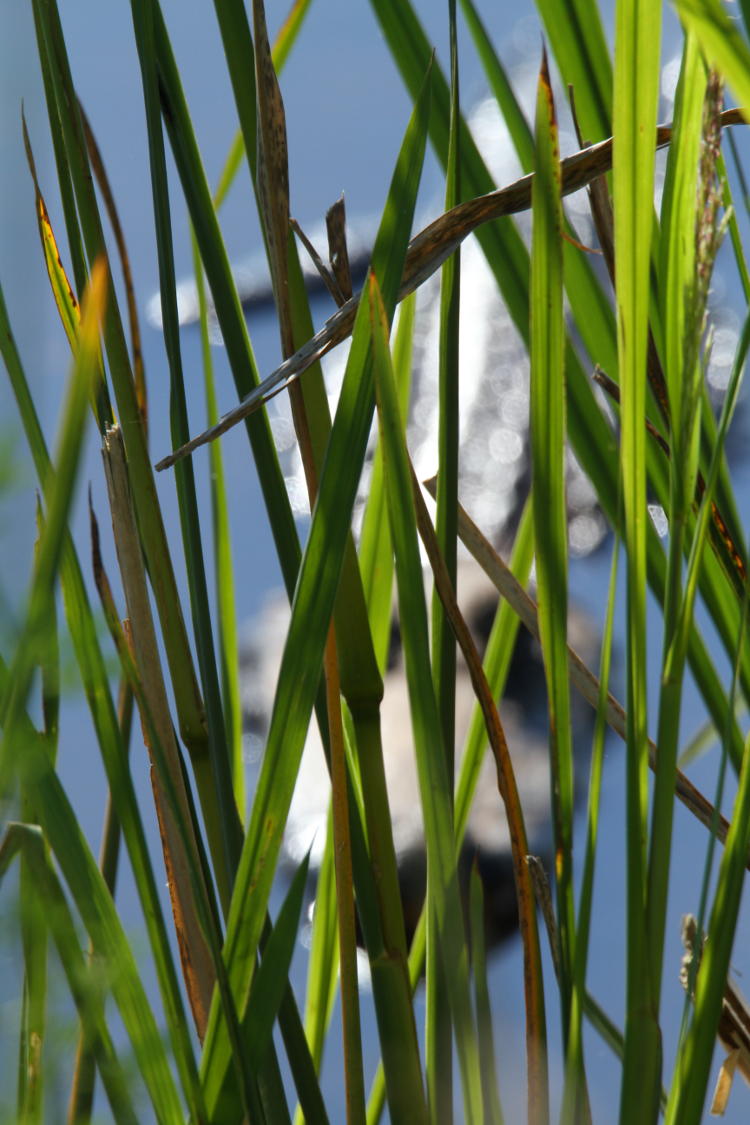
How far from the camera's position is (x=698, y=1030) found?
0.15 meters

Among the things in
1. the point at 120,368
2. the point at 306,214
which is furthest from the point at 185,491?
the point at 306,214

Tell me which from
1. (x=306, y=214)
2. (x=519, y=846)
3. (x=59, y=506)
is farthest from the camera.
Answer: (x=306, y=214)

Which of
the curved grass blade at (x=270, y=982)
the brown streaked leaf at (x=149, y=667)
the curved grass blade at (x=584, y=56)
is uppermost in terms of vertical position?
the curved grass blade at (x=584, y=56)

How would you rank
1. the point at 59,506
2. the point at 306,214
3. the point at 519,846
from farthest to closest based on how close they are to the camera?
the point at 306,214 < the point at 519,846 < the point at 59,506

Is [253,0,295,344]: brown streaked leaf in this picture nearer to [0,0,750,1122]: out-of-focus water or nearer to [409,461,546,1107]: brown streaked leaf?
[409,461,546,1107]: brown streaked leaf

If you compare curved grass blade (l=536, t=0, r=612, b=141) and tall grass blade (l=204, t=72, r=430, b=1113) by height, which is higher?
curved grass blade (l=536, t=0, r=612, b=141)

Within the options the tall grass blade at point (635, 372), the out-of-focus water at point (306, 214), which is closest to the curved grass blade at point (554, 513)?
the tall grass blade at point (635, 372)

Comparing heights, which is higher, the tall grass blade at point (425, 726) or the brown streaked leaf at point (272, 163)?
the brown streaked leaf at point (272, 163)

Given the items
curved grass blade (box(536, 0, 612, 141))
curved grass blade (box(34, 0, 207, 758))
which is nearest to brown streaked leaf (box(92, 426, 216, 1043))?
curved grass blade (box(34, 0, 207, 758))

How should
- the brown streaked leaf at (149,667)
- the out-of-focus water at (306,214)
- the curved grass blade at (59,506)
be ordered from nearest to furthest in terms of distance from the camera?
the curved grass blade at (59,506) < the brown streaked leaf at (149,667) < the out-of-focus water at (306,214)

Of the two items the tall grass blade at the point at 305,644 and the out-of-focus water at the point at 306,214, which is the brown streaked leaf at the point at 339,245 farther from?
the out-of-focus water at the point at 306,214

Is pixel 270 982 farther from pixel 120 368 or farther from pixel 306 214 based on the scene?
pixel 306 214

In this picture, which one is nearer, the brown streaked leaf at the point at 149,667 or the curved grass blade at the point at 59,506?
the curved grass blade at the point at 59,506

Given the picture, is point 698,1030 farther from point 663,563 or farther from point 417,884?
point 417,884
